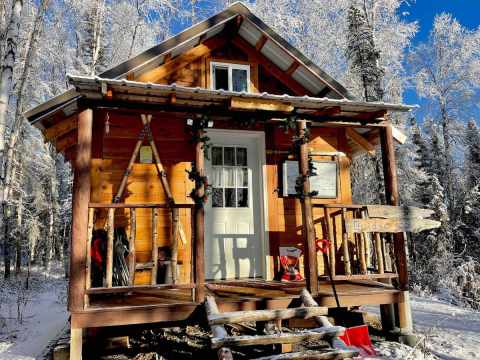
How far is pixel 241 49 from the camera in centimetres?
748

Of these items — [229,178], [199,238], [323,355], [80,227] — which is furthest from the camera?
[229,178]

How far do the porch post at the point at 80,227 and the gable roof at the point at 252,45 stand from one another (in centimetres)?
113

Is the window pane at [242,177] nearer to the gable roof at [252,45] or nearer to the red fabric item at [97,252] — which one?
the gable roof at [252,45]

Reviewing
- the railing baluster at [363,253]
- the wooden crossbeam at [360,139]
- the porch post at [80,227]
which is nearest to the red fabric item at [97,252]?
the porch post at [80,227]

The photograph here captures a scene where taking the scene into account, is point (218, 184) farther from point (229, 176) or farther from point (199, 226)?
point (199, 226)

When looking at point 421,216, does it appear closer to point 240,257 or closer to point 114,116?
point 240,257

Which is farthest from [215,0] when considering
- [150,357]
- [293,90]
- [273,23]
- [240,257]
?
[150,357]

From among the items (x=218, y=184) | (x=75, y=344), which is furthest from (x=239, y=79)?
(x=75, y=344)

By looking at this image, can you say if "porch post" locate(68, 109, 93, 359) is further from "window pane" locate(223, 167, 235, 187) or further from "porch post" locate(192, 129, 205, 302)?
"window pane" locate(223, 167, 235, 187)

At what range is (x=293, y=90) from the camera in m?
7.67

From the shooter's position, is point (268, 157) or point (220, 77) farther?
point (220, 77)

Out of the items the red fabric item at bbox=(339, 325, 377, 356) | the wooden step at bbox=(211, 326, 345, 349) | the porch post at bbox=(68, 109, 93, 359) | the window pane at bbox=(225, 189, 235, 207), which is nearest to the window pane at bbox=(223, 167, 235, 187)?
the window pane at bbox=(225, 189, 235, 207)

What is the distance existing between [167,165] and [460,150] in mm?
19724

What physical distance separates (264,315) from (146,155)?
343 centimetres
